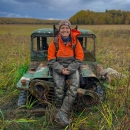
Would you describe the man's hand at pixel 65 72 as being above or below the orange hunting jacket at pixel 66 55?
below

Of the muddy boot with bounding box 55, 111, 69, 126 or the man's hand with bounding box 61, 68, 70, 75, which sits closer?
the muddy boot with bounding box 55, 111, 69, 126

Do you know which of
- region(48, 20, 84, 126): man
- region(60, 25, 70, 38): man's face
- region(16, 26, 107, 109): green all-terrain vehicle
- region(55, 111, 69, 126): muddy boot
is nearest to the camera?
region(55, 111, 69, 126): muddy boot

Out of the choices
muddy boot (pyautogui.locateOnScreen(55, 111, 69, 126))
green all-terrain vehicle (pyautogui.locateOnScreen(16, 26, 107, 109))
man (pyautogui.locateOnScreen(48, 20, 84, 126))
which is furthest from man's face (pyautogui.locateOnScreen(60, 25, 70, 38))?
muddy boot (pyautogui.locateOnScreen(55, 111, 69, 126))

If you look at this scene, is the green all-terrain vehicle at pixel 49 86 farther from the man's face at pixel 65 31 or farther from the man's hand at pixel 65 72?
the man's face at pixel 65 31

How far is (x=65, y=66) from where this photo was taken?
4.36 meters

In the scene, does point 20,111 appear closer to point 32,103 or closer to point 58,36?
point 32,103

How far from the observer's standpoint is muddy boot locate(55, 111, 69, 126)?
3826 millimetres

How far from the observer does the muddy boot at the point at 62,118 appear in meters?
3.83

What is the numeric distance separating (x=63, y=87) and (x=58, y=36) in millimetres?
993

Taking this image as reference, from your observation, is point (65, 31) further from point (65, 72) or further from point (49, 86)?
point (49, 86)

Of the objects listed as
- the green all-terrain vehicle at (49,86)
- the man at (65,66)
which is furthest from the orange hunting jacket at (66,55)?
the green all-terrain vehicle at (49,86)

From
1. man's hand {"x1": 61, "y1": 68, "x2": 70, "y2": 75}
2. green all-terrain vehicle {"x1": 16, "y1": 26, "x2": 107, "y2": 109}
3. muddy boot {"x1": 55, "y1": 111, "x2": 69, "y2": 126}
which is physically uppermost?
man's hand {"x1": 61, "y1": 68, "x2": 70, "y2": 75}

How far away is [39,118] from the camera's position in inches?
167

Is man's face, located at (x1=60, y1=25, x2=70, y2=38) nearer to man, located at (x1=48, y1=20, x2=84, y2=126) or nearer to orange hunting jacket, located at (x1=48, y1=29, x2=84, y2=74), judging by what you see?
man, located at (x1=48, y1=20, x2=84, y2=126)
